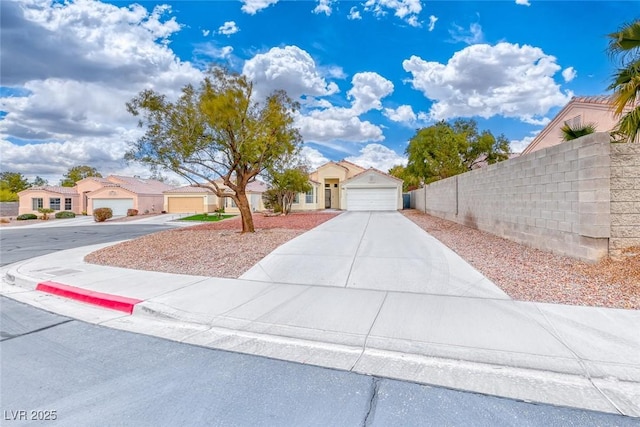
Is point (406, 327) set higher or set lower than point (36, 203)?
lower

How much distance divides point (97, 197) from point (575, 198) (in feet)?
143

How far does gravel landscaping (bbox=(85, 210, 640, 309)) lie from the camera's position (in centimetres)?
543

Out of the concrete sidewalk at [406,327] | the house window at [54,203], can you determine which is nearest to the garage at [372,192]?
the concrete sidewalk at [406,327]

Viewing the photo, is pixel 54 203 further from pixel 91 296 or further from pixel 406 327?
pixel 406 327

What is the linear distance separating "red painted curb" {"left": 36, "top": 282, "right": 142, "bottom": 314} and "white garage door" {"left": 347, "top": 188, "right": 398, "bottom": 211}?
2477 cm

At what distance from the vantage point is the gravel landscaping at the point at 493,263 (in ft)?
17.8

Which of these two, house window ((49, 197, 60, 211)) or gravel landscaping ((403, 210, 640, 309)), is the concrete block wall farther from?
house window ((49, 197, 60, 211))

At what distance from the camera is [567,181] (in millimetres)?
7465

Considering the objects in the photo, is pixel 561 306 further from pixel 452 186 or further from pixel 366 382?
pixel 452 186

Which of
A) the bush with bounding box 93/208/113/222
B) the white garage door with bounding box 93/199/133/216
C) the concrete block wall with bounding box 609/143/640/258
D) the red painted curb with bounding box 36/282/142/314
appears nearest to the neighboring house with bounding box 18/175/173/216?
the white garage door with bounding box 93/199/133/216

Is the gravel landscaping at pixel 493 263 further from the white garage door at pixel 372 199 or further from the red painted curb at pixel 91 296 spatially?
the white garage door at pixel 372 199

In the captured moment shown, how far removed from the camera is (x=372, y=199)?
30.1 metres

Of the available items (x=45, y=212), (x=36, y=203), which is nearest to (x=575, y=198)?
(x=45, y=212)

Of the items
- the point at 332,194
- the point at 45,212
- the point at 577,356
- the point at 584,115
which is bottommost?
the point at 577,356
